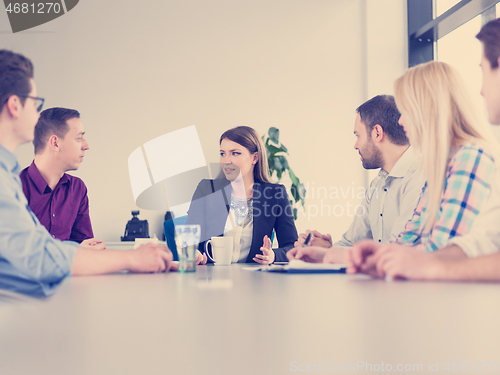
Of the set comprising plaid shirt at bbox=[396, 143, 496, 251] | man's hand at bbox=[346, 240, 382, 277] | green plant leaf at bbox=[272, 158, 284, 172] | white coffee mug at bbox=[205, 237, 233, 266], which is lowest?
white coffee mug at bbox=[205, 237, 233, 266]

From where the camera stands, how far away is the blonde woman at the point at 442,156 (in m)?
0.98

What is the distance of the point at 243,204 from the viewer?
2.53m

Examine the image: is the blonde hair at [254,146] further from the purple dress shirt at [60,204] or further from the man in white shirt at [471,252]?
the man in white shirt at [471,252]

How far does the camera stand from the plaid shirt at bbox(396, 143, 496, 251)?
0.98 meters

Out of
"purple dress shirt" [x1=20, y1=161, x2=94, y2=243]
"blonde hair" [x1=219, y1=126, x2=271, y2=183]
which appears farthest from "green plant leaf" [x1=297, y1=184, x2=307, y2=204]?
"purple dress shirt" [x1=20, y1=161, x2=94, y2=243]

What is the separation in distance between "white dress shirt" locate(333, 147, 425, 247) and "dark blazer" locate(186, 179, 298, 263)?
0.39 m

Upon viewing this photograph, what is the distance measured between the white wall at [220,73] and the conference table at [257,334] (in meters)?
3.43

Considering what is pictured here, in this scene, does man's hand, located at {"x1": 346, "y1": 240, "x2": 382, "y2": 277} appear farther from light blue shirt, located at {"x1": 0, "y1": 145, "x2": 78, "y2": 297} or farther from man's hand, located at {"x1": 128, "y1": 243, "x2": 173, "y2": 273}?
light blue shirt, located at {"x1": 0, "y1": 145, "x2": 78, "y2": 297}

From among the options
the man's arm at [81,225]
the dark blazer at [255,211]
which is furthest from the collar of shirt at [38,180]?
the dark blazer at [255,211]

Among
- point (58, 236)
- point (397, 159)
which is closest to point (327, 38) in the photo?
point (397, 159)

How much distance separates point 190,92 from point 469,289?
3744 mm

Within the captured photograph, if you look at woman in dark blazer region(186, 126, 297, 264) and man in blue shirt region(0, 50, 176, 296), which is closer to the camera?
man in blue shirt region(0, 50, 176, 296)

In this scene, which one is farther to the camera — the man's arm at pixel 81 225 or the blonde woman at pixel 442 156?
the man's arm at pixel 81 225

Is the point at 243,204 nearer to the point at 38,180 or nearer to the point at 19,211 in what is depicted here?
the point at 38,180
